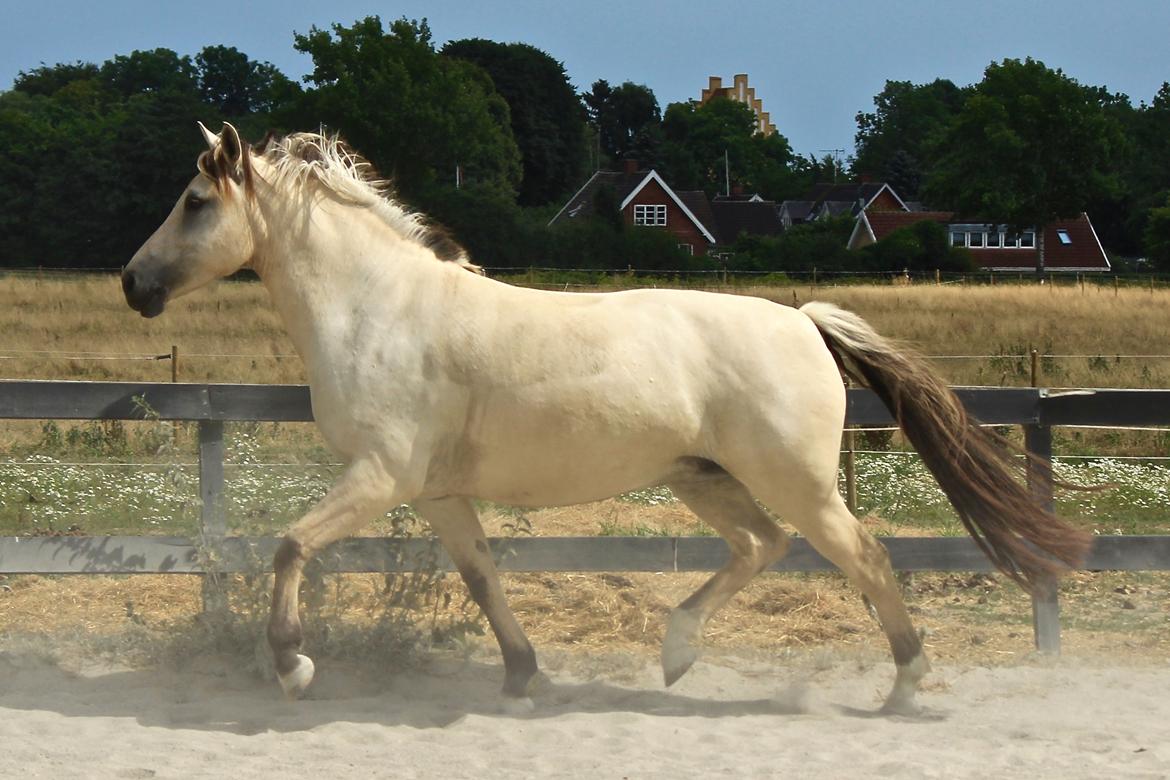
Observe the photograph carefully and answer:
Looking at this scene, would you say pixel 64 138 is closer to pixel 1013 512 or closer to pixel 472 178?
pixel 472 178

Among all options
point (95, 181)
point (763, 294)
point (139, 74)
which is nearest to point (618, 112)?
point (139, 74)

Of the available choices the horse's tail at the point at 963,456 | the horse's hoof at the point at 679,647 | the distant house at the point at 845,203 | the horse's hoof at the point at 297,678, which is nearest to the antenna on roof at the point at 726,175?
the distant house at the point at 845,203

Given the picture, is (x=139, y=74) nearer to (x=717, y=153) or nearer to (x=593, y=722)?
(x=717, y=153)

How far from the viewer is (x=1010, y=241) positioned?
58.1 metres

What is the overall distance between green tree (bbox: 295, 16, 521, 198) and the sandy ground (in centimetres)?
3631

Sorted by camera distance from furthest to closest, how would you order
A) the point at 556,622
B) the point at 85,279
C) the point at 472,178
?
the point at 472,178, the point at 85,279, the point at 556,622

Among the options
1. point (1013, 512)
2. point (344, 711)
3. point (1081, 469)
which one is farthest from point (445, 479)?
point (1081, 469)

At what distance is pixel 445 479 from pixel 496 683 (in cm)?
99

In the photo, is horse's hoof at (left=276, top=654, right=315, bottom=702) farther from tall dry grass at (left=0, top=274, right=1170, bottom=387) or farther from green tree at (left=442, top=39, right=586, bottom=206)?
green tree at (left=442, top=39, right=586, bottom=206)

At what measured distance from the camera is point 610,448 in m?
4.74

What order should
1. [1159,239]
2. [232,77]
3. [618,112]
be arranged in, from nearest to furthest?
[1159,239], [232,77], [618,112]

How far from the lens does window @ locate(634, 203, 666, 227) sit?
56.8m

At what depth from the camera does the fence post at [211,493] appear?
5551 mm

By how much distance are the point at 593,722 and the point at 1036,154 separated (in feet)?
153
